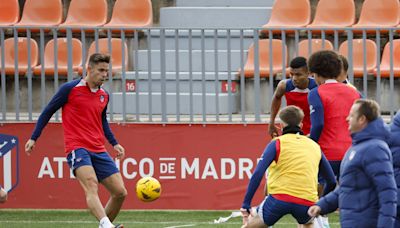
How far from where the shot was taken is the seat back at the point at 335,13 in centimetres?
1906

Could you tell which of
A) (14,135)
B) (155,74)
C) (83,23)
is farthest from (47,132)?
(83,23)

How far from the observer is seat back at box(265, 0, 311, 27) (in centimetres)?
1941

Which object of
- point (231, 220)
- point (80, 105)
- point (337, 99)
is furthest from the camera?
point (231, 220)

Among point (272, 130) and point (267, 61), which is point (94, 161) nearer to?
point (272, 130)

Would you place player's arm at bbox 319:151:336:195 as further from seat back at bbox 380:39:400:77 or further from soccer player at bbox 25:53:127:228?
seat back at bbox 380:39:400:77

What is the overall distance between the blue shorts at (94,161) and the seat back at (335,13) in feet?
24.3

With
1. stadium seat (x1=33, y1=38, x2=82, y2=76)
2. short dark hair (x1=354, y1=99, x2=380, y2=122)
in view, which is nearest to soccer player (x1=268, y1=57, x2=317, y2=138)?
short dark hair (x1=354, y1=99, x2=380, y2=122)

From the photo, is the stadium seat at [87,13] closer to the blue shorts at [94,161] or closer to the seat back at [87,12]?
the seat back at [87,12]

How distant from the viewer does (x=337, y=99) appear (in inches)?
427

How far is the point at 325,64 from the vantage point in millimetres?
10773

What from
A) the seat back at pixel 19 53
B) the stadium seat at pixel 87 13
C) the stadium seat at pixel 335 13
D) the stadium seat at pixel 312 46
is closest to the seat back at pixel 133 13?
the stadium seat at pixel 87 13

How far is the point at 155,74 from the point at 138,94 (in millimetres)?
353

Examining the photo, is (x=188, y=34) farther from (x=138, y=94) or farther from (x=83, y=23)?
(x=83, y=23)

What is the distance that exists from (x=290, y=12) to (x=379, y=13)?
1.54 meters
